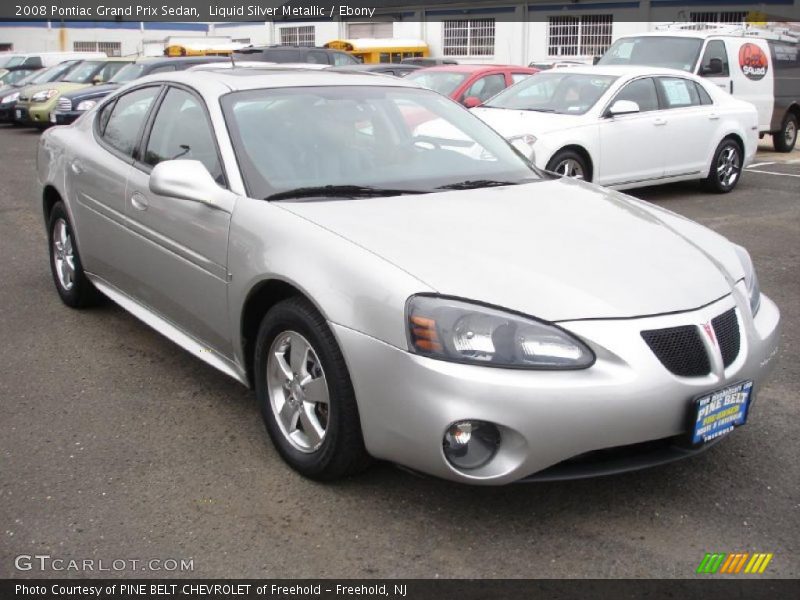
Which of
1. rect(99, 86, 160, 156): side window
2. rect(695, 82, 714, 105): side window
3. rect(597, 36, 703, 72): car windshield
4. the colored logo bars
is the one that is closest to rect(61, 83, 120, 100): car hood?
rect(597, 36, 703, 72): car windshield

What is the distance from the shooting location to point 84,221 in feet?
17.5

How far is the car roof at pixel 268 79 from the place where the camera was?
443 cm

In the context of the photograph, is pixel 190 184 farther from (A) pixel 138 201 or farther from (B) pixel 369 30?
(B) pixel 369 30

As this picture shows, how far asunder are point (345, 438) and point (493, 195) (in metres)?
1.36

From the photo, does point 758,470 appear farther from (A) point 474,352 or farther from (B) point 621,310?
(A) point 474,352

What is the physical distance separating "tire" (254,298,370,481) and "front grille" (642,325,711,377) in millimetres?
1043

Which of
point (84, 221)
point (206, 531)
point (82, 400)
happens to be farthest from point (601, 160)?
point (206, 531)

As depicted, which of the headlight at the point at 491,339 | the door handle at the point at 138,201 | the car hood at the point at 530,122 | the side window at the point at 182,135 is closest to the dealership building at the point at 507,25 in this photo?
the car hood at the point at 530,122

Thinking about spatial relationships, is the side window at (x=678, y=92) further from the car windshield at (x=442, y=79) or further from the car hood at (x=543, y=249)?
the car hood at (x=543, y=249)

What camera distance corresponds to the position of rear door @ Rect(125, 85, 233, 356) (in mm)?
3969

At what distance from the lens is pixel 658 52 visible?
45.7 feet

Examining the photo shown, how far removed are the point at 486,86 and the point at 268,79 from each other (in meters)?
8.57

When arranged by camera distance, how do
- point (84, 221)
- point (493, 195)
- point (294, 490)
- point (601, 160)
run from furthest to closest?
point (601, 160) < point (84, 221) < point (493, 195) < point (294, 490)

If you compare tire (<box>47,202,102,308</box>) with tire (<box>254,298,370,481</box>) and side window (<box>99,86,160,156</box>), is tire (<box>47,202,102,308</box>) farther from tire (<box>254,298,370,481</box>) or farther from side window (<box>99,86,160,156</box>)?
tire (<box>254,298,370,481</box>)
